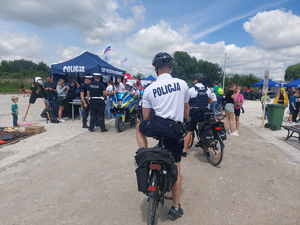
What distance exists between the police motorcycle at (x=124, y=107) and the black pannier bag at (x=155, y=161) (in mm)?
5120

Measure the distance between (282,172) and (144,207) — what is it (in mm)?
3028

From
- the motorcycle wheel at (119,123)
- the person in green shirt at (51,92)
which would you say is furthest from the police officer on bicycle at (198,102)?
the person in green shirt at (51,92)

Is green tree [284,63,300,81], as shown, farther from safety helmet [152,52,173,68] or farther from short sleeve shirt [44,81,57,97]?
safety helmet [152,52,173,68]

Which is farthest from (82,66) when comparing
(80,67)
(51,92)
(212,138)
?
(212,138)

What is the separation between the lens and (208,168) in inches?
167

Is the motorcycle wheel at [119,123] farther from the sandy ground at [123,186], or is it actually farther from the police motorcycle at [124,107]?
the sandy ground at [123,186]

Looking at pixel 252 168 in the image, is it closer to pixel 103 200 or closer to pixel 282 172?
pixel 282 172

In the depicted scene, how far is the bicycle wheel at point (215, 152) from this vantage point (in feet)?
13.9

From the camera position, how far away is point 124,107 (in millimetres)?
7508

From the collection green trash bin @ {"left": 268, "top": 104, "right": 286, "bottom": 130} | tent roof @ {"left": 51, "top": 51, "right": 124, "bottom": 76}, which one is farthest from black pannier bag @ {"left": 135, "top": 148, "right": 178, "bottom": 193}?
tent roof @ {"left": 51, "top": 51, "right": 124, "bottom": 76}

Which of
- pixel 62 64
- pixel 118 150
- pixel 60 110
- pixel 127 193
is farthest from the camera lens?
pixel 62 64

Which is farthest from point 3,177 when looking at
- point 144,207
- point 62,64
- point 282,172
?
point 62,64

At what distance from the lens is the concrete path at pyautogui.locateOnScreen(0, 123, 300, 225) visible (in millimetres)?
2633

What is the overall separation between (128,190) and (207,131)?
2.12 meters
